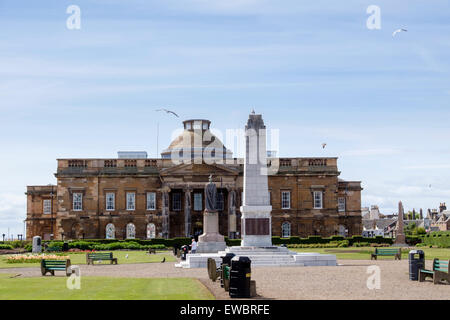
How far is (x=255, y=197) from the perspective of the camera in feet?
115

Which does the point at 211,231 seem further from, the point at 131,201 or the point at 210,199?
the point at 131,201

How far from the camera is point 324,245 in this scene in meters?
60.0

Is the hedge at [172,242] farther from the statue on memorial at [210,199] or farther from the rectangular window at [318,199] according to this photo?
the statue on memorial at [210,199]

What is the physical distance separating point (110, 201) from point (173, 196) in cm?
710

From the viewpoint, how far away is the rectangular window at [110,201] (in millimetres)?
71938

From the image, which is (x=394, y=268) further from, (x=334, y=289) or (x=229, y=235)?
(x=229, y=235)

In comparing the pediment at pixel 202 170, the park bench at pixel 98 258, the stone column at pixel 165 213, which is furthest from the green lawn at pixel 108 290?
the pediment at pixel 202 170

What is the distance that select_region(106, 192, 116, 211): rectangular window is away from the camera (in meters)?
71.9

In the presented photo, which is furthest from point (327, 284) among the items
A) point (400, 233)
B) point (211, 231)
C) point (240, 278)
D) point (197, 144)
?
point (197, 144)

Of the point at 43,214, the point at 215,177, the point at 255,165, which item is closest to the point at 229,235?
the point at 215,177

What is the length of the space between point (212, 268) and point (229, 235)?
45.5 meters

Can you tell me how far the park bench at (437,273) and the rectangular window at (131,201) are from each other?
5181 centimetres

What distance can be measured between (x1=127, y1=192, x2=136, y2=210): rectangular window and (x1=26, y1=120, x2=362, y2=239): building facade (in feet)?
0.37

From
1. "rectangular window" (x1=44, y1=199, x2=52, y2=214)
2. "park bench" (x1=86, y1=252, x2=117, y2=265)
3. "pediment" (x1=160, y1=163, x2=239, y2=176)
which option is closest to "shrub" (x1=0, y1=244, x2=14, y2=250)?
"rectangular window" (x1=44, y1=199, x2=52, y2=214)
